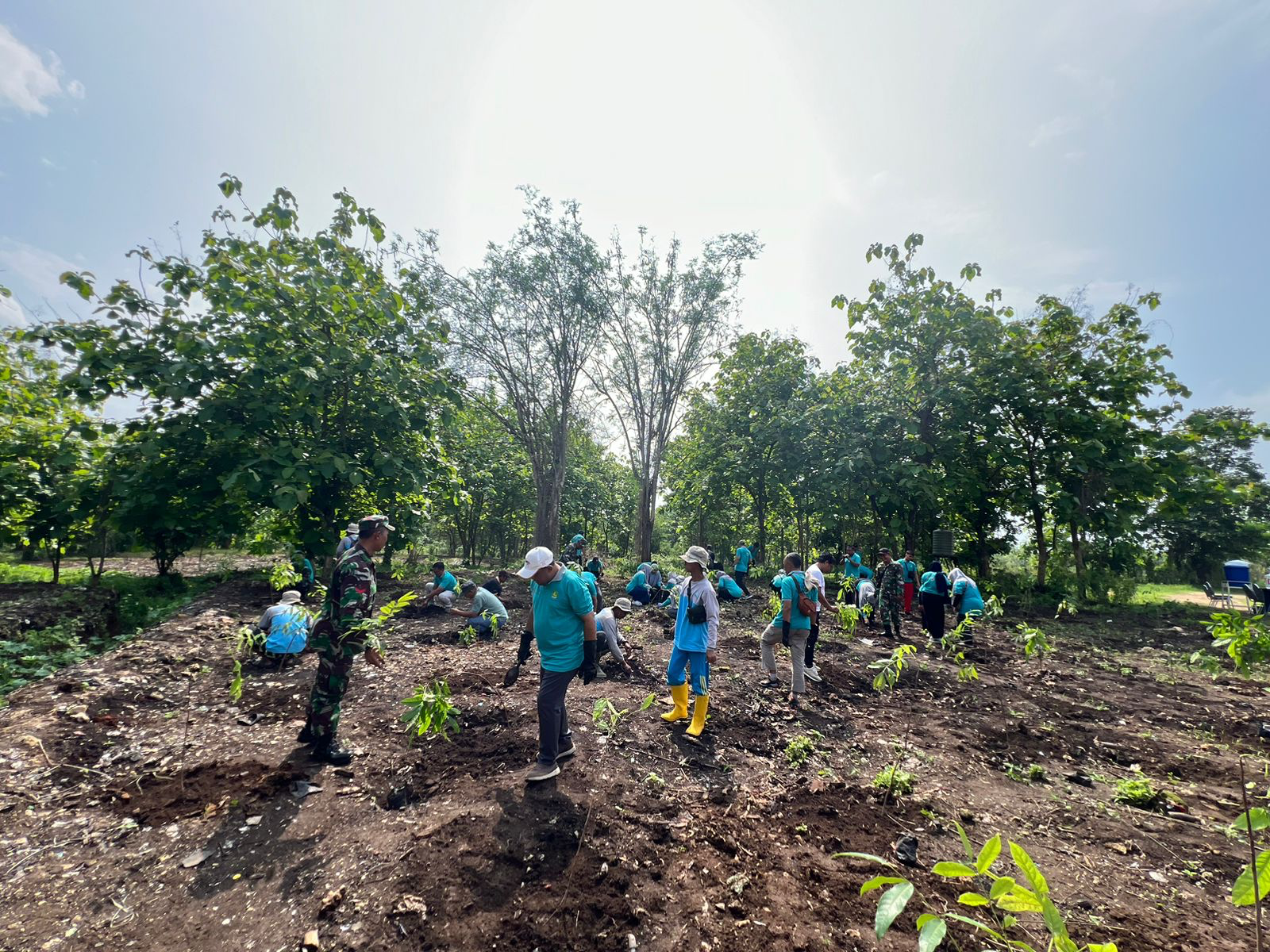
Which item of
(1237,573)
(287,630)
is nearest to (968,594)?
(287,630)

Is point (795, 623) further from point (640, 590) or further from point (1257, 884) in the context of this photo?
point (640, 590)

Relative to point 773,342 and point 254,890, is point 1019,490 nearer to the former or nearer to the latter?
point 773,342

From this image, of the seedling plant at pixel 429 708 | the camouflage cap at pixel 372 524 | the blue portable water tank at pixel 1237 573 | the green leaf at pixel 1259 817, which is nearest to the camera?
the green leaf at pixel 1259 817

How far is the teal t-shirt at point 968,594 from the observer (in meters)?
8.93

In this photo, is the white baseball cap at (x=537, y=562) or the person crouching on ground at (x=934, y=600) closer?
the white baseball cap at (x=537, y=562)

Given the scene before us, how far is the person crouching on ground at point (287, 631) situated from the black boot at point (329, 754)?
2.56m

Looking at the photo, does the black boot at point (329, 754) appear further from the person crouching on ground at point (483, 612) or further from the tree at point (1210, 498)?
the tree at point (1210, 498)

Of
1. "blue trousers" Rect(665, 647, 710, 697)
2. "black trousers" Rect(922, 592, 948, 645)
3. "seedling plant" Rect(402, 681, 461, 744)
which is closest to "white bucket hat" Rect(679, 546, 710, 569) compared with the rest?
"blue trousers" Rect(665, 647, 710, 697)

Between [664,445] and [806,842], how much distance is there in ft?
Result: 68.6

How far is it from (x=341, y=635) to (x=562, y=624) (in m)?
2.04

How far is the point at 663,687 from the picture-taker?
728 cm

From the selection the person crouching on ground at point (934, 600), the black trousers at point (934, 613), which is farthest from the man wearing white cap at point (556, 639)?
the black trousers at point (934, 613)

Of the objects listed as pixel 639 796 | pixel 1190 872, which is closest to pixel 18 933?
pixel 639 796

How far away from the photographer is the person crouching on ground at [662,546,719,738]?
5.83m
